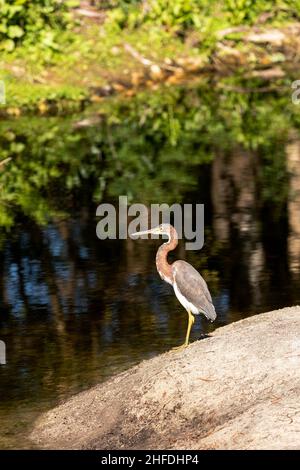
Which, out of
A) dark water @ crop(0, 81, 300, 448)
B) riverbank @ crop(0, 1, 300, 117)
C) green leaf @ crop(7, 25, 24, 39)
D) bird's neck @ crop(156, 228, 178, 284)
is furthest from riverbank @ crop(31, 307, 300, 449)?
green leaf @ crop(7, 25, 24, 39)

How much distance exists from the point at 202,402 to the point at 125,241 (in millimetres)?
9329

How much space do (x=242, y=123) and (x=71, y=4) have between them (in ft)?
23.1

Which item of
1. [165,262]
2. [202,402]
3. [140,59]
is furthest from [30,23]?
[202,402]

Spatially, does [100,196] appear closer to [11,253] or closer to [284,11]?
[11,253]

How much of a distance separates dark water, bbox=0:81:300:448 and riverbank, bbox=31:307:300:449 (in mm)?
630

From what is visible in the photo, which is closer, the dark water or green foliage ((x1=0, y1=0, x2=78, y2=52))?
the dark water

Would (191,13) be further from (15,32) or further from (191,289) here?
(191,289)

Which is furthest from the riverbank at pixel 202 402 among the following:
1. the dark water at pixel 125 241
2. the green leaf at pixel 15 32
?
the green leaf at pixel 15 32

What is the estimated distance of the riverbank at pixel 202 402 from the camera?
11.1 m

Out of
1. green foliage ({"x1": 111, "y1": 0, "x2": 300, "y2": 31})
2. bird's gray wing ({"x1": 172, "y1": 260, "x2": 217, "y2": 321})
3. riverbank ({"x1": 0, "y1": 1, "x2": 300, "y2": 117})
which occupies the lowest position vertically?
bird's gray wing ({"x1": 172, "y1": 260, "x2": 217, "y2": 321})

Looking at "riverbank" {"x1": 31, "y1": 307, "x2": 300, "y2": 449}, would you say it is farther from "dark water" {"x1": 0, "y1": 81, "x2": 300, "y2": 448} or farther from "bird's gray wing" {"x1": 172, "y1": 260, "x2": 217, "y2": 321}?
"dark water" {"x1": 0, "y1": 81, "x2": 300, "y2": 448}

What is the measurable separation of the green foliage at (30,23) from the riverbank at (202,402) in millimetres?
21219

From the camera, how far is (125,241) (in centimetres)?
2088

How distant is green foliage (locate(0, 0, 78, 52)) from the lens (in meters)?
32.8
